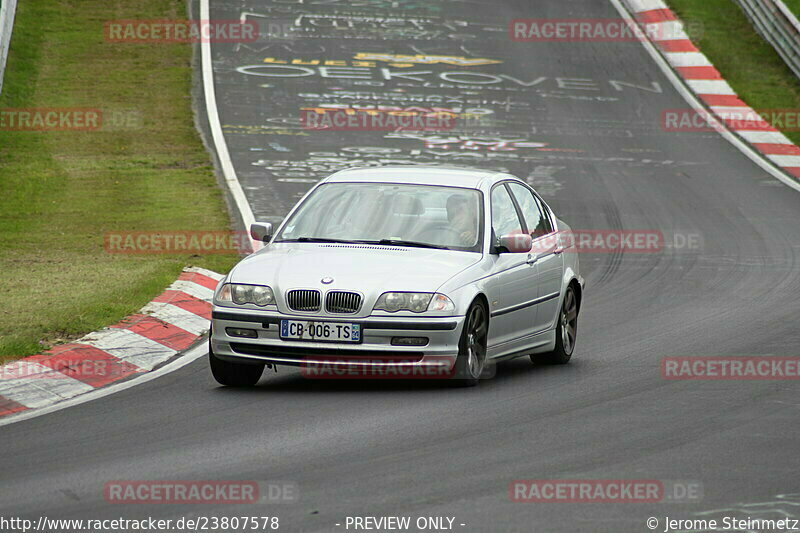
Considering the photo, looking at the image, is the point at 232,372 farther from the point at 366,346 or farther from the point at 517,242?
the point at 517,242

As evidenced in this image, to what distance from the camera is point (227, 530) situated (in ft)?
19.6

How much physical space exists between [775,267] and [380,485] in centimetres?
1058

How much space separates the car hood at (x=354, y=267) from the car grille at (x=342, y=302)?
0.15ft

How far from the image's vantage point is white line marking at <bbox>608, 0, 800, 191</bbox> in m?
23.2

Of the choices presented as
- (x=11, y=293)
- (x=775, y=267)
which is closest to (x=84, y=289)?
(x=11, y=293)

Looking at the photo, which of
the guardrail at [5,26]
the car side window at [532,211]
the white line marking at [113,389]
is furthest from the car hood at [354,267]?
the guardrail at [5,26]

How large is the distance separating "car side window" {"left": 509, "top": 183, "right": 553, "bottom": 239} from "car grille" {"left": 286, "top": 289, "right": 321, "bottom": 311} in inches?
95.7

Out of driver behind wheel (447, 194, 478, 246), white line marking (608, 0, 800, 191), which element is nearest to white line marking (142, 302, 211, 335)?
driver behind wheel (447, 194, 478, 246)

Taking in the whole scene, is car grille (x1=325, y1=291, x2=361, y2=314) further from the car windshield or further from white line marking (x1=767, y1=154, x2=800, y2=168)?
white line marking (x1=767, y1=154, x2=800, y2=168)

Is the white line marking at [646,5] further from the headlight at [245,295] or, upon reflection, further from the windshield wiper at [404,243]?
the headlight at [245,295]

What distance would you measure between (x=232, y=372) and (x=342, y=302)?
1006mm

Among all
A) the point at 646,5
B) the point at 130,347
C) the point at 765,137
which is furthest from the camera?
the point at 646,5

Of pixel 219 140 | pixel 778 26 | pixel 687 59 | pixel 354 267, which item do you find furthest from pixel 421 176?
pixel 778 26

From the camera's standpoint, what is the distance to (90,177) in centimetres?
2055
